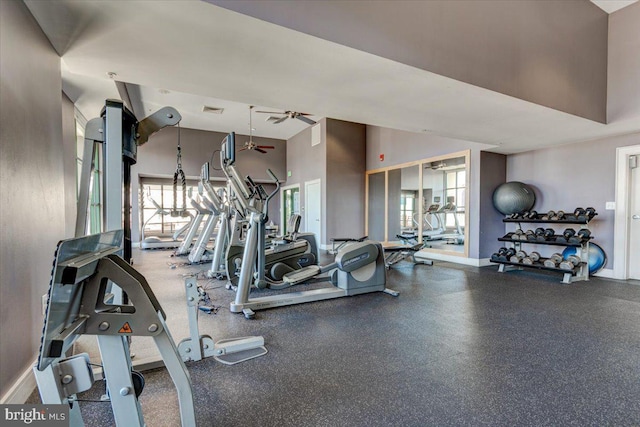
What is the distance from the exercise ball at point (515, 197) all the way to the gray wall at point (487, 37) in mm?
1645

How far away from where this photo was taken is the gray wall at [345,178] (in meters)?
8.41

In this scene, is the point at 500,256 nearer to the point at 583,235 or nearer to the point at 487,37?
the point at 583,235

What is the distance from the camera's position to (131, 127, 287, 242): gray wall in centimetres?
929

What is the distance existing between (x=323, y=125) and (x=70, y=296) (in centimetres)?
803

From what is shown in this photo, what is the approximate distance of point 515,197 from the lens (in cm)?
554

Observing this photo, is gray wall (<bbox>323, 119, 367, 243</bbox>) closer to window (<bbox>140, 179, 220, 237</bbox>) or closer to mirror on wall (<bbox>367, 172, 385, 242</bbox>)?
mirror on wall (<bbox>367, 172, 385, 242</bbox>)

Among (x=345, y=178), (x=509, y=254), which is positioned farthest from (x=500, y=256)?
(x=345, y=178)

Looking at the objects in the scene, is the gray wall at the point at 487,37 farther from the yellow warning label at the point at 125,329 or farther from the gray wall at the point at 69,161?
the gray wall at the point at 69,161

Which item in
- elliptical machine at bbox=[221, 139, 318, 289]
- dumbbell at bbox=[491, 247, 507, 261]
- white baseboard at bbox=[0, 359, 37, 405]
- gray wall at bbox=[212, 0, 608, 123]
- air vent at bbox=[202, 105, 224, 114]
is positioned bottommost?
A: white baseboard at bbox=[0, 359, 37, 405]

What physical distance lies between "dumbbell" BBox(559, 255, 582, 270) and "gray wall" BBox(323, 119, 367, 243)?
487 centimetres

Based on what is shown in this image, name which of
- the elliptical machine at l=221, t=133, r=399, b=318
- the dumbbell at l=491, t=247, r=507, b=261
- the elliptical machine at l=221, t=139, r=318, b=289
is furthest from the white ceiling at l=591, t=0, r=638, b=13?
the elliptical machine at l=221, t=139, r=318, b=289

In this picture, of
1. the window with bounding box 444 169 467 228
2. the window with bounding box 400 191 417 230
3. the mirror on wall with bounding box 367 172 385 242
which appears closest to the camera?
the window with bounding box 444 169 467 228

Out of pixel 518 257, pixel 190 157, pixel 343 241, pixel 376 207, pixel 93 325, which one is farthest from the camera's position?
pixel 190 157

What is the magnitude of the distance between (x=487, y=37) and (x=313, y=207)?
254 inches
